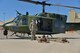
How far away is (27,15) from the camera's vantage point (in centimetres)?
2512

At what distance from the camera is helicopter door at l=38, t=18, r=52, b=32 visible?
2539 cm

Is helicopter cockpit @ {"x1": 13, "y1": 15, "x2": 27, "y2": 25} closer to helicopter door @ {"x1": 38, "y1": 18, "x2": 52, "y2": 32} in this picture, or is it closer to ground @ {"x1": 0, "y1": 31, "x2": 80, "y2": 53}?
helicopter door @ {"x1": 38, "y1": 18, "x2": 52, "y2": 32}

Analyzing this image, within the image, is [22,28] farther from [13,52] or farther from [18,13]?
[13,52]

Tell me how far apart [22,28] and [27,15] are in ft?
4.00

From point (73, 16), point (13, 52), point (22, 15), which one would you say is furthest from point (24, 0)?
point (73, 16)

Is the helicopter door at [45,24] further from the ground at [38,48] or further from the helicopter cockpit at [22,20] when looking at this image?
the ground at [38,48]

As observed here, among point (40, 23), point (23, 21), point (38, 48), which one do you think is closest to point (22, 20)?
point (23, 21)

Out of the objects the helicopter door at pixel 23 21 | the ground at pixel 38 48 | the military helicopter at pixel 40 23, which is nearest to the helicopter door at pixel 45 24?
the military helicopter at pixel 40 23

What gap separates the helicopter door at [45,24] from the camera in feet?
83.3

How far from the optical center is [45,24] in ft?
84.3

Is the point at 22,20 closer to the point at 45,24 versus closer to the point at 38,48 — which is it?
the point at 45,24

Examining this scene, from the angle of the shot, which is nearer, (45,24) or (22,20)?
(22,20)

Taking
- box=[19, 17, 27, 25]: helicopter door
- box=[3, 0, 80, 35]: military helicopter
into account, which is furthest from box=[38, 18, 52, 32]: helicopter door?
box=[19, 17, 27, 25]: helicopter door

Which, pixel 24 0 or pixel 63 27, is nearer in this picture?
pixel 24 0
